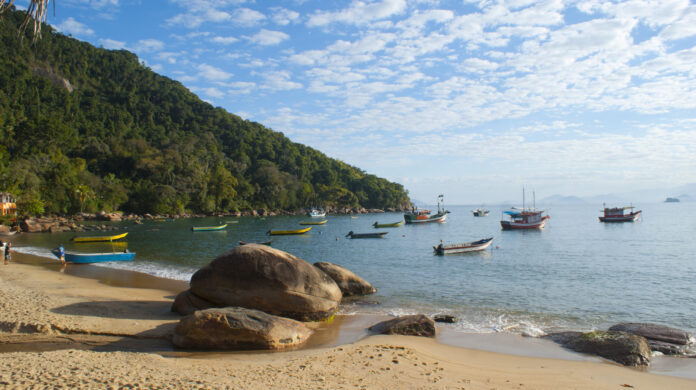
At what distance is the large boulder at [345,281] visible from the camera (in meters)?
18.5

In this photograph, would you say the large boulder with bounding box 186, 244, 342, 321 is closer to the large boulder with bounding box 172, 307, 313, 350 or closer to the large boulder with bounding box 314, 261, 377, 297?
the large boulder with bounding box 172, 307, 313, 350

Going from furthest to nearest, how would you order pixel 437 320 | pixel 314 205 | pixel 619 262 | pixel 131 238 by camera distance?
1. pixel 314 205
2. pixel 131 238
3. pixel 619 262
4. pixel 437 320

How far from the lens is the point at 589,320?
49.4ft

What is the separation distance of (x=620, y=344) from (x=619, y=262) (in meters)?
23.6

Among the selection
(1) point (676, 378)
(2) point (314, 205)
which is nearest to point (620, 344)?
(1) point (676, 378)

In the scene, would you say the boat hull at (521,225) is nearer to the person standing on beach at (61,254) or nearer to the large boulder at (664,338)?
the large boulder at (664,338)

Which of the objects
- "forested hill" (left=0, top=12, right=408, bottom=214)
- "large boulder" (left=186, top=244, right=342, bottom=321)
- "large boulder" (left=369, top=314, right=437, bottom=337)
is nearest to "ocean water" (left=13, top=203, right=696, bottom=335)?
"large boulder" (left=369, top=314, right=437, bottom=337)

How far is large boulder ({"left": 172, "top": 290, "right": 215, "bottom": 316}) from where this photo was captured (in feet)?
44.1

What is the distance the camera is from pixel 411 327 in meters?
12.5

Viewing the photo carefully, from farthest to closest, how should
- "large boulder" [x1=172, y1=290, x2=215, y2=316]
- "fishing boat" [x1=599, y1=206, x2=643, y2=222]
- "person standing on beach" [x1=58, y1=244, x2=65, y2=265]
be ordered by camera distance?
"fishing boat" [x1=599, y1=206, x2=643, y2=222] < "person standing on beach" [x1=58, y1=244, x2=65, y2=265] < "large boulder" [x1=172, y1=290, x2=215, y2=316]

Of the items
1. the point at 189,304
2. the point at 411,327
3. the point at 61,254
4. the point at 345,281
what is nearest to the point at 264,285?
the point at 189,304

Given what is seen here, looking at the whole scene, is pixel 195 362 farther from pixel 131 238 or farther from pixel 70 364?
pixel 131 238

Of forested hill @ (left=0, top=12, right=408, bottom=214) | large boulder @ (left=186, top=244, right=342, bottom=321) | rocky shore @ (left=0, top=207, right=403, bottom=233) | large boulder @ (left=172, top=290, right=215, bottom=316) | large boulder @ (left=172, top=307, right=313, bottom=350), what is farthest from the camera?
forested hill @ (left=0, top=12, right=408, bottom=214)

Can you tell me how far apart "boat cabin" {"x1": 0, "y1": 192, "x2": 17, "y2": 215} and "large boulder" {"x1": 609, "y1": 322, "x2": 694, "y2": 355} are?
75414 millimetres
